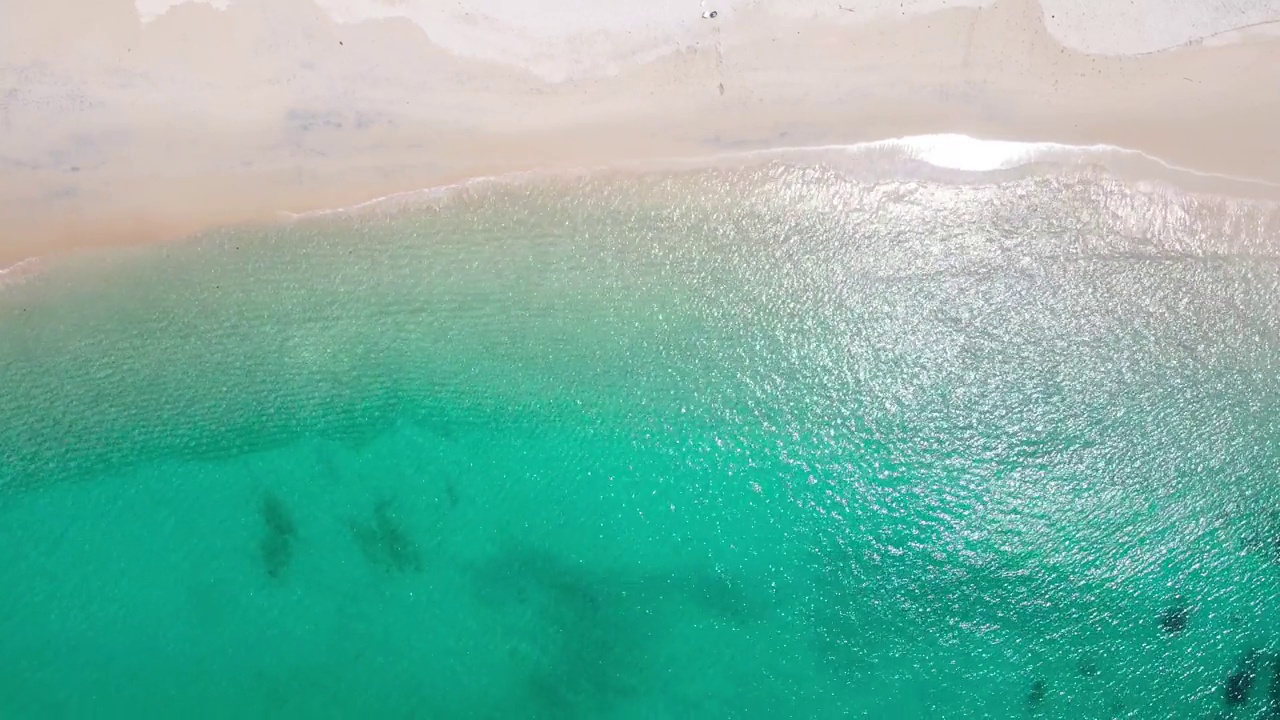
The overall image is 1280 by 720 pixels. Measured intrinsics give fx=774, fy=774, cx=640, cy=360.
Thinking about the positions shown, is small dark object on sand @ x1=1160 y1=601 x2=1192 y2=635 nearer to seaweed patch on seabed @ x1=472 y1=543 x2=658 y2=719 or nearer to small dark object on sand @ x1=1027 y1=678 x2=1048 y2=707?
small dark object on sand @ x1=1027 y1=678 x2=1048 y2=707

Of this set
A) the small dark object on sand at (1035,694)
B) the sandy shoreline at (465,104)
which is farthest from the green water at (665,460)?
the sandy shoreline at (465,104)

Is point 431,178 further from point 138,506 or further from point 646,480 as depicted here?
point 138,506

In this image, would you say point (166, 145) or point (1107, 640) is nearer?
point (166, 145)

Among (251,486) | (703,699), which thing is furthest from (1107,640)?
(251,486)

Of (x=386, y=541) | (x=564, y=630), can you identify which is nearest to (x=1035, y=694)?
(x=564, y=630)

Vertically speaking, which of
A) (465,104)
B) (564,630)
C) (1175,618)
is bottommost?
(1175,618)

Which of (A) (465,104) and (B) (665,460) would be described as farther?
(B) (665,460)

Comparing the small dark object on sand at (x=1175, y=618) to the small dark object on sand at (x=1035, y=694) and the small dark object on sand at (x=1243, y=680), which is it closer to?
the small dark object on sand at (x=1243, y=680)

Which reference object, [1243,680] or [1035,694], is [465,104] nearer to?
[1035,694]
